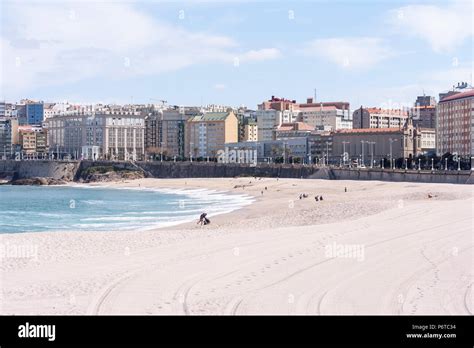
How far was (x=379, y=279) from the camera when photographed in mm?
19766

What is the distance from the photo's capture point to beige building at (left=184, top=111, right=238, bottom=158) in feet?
608

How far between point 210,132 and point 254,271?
549ft

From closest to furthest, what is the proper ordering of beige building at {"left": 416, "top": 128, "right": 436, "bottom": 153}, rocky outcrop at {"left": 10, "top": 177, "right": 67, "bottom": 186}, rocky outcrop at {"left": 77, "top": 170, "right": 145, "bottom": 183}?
rocky outcrop at {"left": 10, "top": 177, "right": 67, "bottom": 186}
rocky outcrop at {"left": 77, "top": 170, "right": 145, "bottom": 183}
beige building at {"left": 416, "top": 128, "right": 436, "bottom": 153}

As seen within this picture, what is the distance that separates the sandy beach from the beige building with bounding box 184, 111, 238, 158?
494 feet

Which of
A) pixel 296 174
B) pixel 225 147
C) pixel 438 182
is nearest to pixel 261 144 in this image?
pixel 225 147

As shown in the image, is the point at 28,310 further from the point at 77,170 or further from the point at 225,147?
the point at 225,147

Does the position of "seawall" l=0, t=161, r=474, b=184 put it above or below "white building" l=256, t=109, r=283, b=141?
below

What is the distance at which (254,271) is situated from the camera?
69.3 ft

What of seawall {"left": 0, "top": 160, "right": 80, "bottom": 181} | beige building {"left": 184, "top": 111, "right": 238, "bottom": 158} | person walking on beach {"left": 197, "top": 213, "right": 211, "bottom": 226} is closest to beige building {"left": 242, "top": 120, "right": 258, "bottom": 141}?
beige building {"left": 184, "top": 111, "right": 238, "bottom": 158}

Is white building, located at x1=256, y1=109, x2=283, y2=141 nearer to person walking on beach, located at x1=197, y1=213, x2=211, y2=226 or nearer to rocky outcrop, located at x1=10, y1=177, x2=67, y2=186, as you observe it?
rocky outcrop, located at x1=10, y1=177, x2=67, y2=186

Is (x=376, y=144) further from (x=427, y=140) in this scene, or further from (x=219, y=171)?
(x=219, y=171)

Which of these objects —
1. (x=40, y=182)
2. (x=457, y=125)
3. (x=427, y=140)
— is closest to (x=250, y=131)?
(x=427, y=140)

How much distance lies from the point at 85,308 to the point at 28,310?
1.17 meters

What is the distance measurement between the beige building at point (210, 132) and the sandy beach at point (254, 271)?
151m
